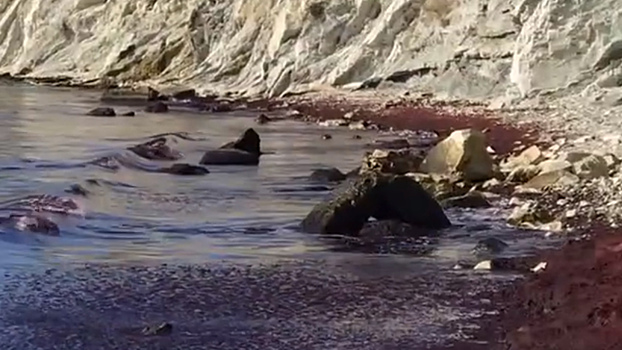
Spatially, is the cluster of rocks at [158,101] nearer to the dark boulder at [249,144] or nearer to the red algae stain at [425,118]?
the red algae stain at [425,118]

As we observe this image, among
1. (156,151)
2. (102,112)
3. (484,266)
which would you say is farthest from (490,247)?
(102,112)

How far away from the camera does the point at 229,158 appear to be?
859 inches

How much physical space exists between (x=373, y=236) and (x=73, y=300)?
12.9 ft

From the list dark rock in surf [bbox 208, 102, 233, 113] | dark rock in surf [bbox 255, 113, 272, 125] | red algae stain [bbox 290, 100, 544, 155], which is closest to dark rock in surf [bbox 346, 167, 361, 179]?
red algae stain [bbox 290, 100, 544, 155]

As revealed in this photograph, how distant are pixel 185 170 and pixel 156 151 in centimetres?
288

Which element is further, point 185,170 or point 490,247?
point 185,170

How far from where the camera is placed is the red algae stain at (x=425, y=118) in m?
22.5

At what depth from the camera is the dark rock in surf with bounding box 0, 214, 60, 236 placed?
1409cm

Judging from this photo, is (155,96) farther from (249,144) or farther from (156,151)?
(249,144)

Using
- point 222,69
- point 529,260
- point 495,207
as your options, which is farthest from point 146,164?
point 222,69

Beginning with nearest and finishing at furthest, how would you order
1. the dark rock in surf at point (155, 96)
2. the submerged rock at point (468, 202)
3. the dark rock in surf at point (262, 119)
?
the submerged rock at point (468, 202)
the dark rock in surf at point (262, 119)
the dark rock in surf at point (155, 96)

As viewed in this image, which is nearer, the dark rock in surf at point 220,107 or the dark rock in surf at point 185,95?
the dark rock in surf at point 220,107

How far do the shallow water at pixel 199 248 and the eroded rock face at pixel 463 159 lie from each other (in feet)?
5.69

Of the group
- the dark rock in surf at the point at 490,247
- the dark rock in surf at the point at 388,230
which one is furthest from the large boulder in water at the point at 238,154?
the dark rock in surf at the point at 490,247
